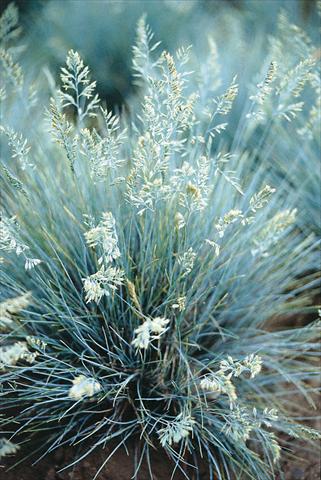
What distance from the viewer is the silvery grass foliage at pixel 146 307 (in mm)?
1515

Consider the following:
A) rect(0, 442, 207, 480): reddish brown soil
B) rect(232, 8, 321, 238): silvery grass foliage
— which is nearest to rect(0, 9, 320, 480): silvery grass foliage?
rect(0, 442, 207, 480): reddish brown soil

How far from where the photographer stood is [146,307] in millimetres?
1792

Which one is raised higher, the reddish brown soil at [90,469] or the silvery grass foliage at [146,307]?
the silvery grass foliage at [146,307]

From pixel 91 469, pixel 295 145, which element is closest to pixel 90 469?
pixel 91 469

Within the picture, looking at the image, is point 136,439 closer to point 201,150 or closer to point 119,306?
point 119,306

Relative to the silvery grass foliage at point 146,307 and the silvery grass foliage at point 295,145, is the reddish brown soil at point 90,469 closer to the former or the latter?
the silvery grass foliage at point 146,307

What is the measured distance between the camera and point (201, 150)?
2268 millimetres

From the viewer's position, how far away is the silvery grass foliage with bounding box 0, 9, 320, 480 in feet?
4.97

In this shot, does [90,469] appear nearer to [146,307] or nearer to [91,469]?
[91,469]

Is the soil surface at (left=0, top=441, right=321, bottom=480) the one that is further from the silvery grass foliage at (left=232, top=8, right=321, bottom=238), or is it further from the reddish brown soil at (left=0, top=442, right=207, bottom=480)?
the silvery grass foliage at (left=232, top=8, right=321, bottom=238)

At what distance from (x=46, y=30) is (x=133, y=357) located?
8.40 ft

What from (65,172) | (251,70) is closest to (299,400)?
(65,172)

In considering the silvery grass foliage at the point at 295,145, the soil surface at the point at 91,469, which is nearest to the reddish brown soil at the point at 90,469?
the soil surface at the point at 91,469

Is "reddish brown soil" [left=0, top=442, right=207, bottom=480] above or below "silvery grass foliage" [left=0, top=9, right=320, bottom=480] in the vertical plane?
below
